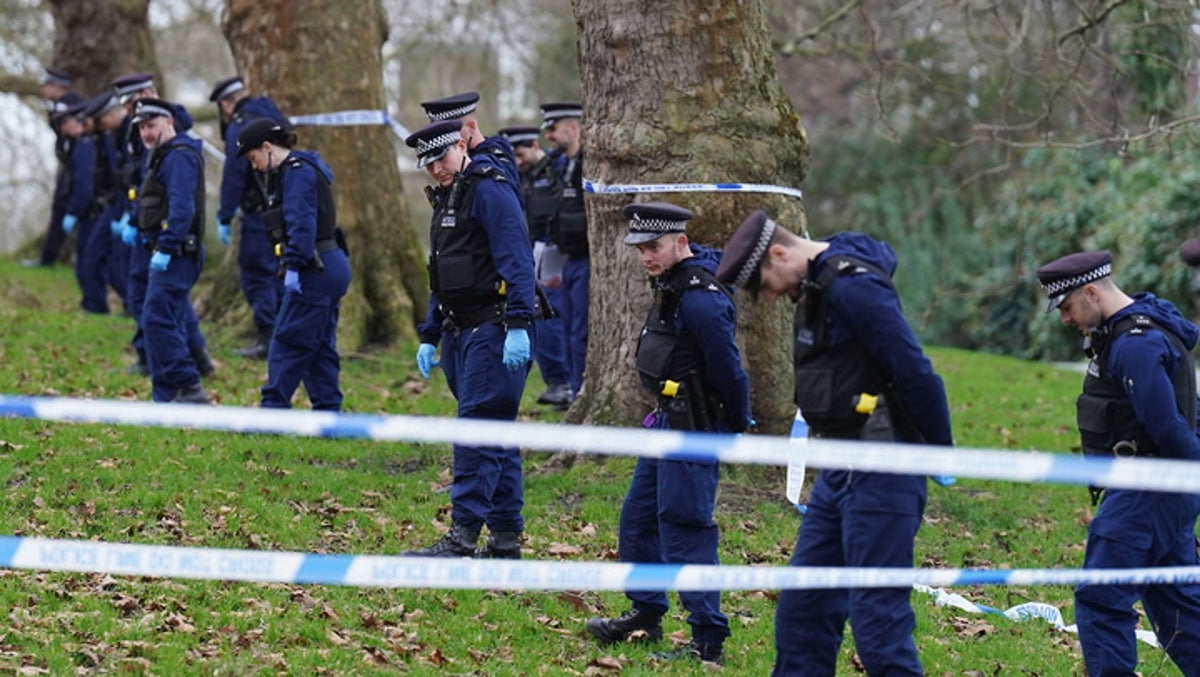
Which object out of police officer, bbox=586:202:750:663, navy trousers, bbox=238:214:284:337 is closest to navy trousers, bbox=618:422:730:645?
police officer, bbox=586:202:750:663

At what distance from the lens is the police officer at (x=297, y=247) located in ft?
32.0

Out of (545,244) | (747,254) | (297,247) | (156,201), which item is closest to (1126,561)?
(747,254)

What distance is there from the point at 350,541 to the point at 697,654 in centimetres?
215

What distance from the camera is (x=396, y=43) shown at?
96.9ft

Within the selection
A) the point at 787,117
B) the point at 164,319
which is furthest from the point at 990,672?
the point at 164,319

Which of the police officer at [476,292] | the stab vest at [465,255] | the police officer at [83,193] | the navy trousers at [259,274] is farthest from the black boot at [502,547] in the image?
the police officer at [83,193]

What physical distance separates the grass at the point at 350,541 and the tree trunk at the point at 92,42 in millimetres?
8179

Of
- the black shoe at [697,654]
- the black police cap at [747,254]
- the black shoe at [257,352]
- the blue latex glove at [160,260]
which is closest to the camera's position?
the black police cap at [747,254]

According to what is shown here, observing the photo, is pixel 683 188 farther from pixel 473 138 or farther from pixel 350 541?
pixel 350 541

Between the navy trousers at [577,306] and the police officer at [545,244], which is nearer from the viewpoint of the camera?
the navy trousers at [577,306]

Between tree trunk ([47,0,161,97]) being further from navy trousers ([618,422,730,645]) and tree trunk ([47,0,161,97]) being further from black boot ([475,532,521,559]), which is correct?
navy trousers ([618,422,730,645])

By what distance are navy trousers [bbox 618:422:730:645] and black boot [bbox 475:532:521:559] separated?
93 centimetres

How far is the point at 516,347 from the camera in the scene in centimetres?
732

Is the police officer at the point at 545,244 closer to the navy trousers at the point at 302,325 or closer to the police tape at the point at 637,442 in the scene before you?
the navy trousers at the point at 302,325
